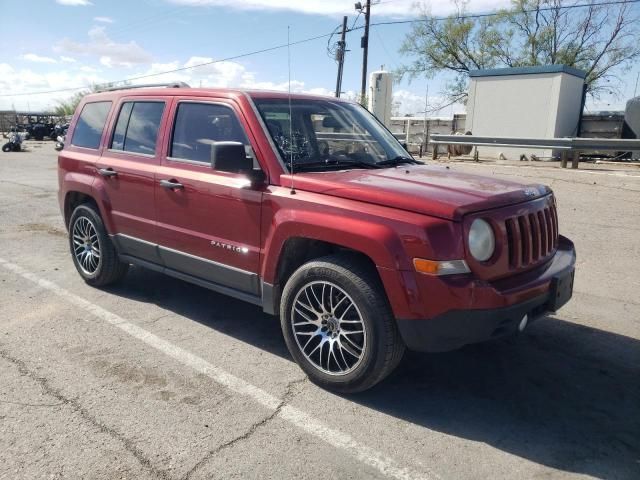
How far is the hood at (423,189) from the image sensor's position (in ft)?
9.80

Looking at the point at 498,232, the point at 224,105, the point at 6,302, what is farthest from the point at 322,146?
the point at 6,302

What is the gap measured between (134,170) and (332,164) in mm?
1874

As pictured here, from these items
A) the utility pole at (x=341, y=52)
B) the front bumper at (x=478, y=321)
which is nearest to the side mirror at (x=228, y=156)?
the front bumper at (x=478, y=321)

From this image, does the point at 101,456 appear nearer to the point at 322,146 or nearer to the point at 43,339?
the point at 43,339

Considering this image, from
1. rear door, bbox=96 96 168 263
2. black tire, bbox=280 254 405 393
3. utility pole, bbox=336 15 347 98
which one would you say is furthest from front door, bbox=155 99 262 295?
utility pole, bbox=336 15 347 98

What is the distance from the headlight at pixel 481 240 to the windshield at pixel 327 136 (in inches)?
50.5

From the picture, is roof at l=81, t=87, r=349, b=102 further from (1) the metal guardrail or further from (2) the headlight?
(1) the metal guardrail

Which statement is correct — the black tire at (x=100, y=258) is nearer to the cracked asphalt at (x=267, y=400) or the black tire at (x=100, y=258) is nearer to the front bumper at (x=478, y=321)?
the cracked asphalt at (x=267, y=400)

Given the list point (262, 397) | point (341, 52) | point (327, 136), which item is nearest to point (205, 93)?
point (327, 136)

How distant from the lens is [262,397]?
3.32m

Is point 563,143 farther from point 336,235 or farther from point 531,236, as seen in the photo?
point 336,235

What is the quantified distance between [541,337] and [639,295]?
1673 mm

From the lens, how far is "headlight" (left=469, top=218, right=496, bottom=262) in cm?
295

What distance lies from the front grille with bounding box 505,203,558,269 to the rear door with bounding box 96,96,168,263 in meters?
2.93
